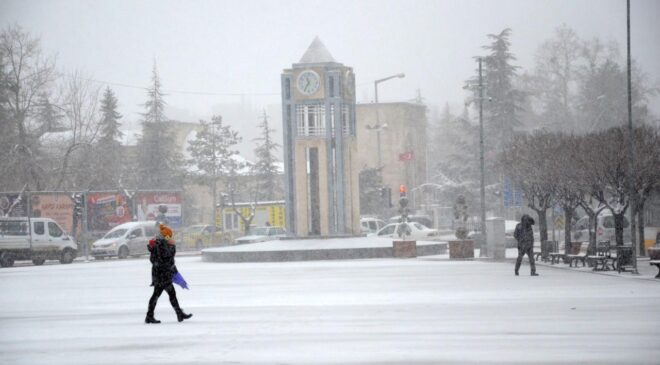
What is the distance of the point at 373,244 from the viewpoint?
46.6m

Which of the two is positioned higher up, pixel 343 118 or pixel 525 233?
pixel 343 118

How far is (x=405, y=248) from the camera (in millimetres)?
45188

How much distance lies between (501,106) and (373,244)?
1509 inches

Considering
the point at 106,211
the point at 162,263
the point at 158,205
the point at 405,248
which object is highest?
the point at 158,205

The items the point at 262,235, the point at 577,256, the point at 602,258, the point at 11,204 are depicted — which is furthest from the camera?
the point at 262,235

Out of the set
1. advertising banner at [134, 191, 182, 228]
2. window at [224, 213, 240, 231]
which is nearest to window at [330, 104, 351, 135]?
advertising banner at [134, 191, 182, 228]

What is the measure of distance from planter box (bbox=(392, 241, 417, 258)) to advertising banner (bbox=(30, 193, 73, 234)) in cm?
2134

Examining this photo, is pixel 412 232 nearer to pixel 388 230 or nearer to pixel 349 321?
pixel 388 230

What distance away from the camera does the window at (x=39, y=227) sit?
4753 centimetres

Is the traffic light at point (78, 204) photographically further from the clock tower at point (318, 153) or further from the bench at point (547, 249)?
the bench at point (547, 249)

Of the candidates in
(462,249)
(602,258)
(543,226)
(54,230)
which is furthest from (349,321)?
(54,230)

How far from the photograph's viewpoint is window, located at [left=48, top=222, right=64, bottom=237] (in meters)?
48.5

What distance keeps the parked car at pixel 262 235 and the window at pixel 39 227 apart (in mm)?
13457

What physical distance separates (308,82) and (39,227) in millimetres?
13928
